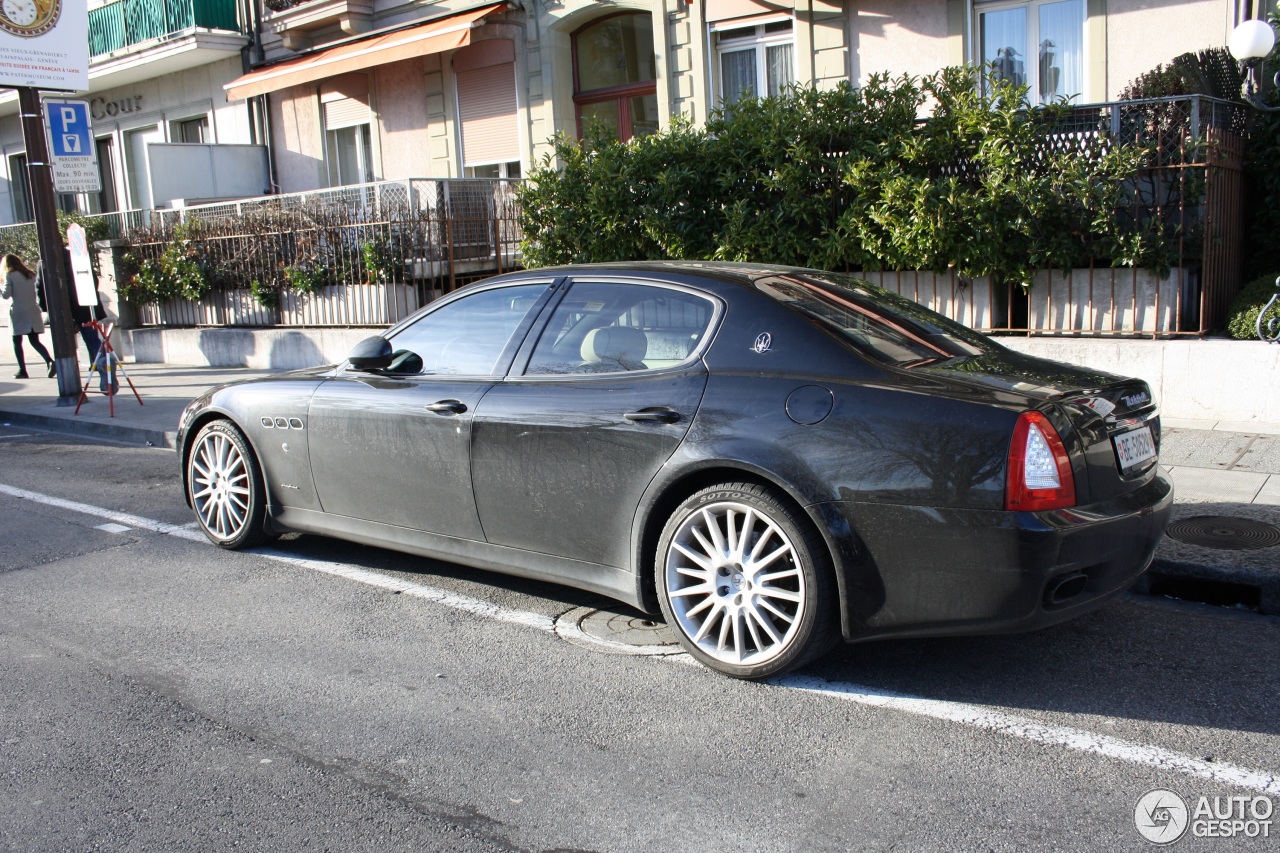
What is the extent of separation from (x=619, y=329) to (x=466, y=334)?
91 centimetres

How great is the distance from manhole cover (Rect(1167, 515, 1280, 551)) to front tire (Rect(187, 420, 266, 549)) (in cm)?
475

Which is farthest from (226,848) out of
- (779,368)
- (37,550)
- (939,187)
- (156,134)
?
(156,134)

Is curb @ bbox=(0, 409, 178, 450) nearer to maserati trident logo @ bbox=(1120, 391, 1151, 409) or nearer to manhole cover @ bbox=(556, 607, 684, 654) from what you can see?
manhole cover @ bbox=(556, 607, 684, 654)

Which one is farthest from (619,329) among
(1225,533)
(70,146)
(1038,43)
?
(70,146)

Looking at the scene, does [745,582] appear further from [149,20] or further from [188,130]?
[188,130]

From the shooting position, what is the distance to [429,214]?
13.4 metres

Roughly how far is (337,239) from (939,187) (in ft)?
27.1

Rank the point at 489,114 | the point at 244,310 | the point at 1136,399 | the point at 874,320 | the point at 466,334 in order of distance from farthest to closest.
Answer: the point at 489,114 → the point at 244,310 → the point at 466,334 → the point at 874,320 → the point at 1136,399

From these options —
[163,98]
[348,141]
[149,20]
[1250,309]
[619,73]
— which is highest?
[149,20]

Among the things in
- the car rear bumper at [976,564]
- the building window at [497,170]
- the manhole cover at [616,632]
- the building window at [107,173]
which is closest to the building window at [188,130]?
the building window at [107,173]

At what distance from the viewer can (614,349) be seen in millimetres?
4551

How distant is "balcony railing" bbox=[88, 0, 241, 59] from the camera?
19594mm

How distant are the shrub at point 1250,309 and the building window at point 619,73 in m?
9.08

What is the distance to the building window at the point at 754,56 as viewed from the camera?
44.8 feet
